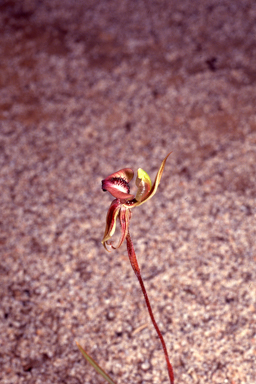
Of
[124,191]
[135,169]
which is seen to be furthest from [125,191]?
[135,169]

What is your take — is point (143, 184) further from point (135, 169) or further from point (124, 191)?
point (135, 169)

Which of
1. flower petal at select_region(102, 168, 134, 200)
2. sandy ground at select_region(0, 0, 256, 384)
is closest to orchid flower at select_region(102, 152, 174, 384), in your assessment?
flower petal at select_region(102, 168, 134, 200)

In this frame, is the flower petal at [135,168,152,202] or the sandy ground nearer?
the flower petal at [135,168,152,202]

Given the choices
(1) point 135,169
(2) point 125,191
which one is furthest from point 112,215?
(1) point 135,169

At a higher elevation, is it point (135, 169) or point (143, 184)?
point (135, 169)

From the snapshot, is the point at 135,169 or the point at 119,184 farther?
the point at 135,169

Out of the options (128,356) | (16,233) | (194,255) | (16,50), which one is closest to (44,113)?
(16,50)

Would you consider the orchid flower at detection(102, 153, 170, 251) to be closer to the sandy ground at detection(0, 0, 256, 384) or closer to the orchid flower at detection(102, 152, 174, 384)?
the orchid flower at detection(102, 152, 174, 384)
